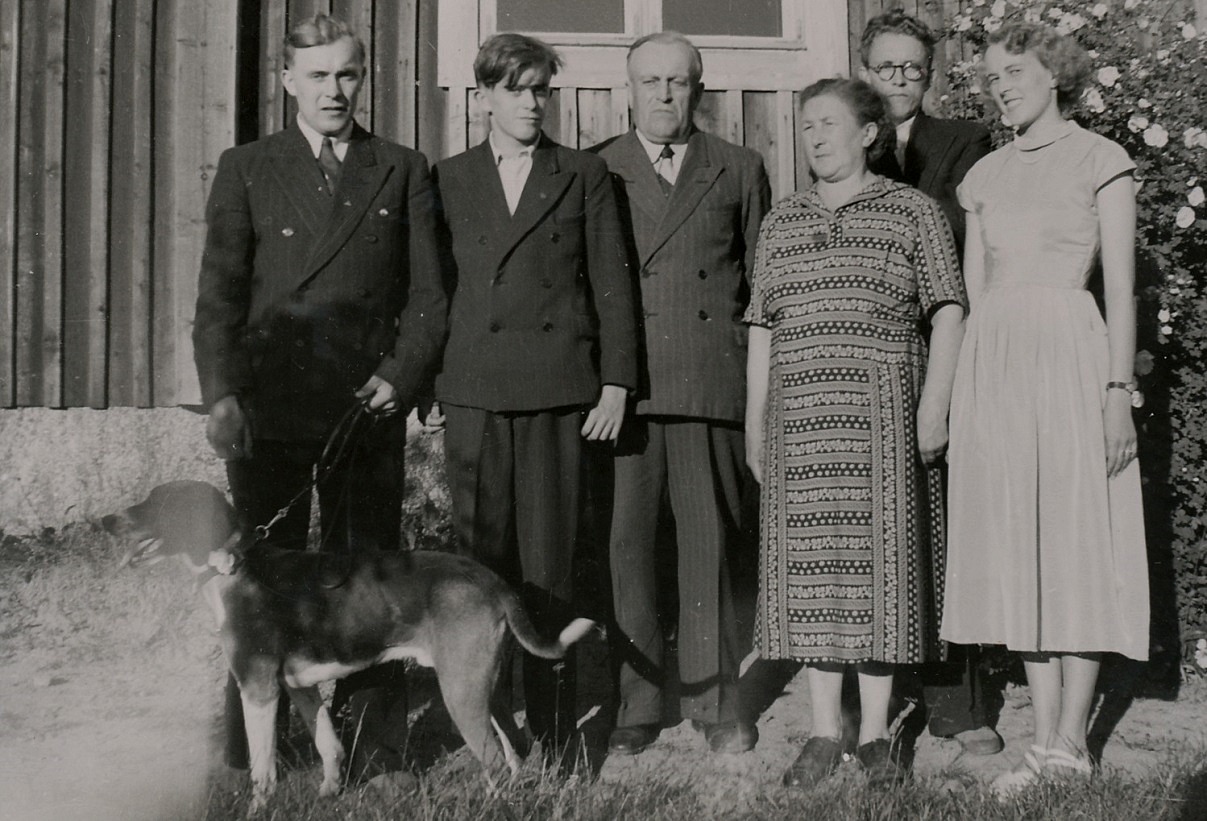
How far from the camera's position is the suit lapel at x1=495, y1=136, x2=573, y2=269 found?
3.70m

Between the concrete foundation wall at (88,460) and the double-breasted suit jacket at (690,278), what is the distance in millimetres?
1699

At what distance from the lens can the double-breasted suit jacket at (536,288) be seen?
366 cm

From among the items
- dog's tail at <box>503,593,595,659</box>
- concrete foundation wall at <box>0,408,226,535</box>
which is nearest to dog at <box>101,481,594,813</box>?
dog's tail at <box>503,593,595,659</box>

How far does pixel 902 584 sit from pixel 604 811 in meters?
1.15

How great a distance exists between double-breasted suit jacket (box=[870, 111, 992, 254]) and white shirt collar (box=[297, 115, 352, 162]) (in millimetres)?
1831

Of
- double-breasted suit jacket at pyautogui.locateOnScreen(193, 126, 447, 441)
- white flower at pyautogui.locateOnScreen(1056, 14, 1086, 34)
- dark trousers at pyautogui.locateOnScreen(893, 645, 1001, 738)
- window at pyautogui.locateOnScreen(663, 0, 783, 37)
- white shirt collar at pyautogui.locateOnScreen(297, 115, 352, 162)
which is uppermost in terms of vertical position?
window at pyautogui.locateOnScreen(663, 0, 783, 37)

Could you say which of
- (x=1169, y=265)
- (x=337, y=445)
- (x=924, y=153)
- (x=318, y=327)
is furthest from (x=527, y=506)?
(x=1169, y=265)

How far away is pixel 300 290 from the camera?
11.2 ft

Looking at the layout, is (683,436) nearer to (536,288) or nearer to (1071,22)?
(536,288)

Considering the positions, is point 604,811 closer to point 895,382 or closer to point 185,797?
point 185,797

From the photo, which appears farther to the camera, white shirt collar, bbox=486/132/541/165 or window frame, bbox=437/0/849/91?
window frame, bbox=437/0/849/91

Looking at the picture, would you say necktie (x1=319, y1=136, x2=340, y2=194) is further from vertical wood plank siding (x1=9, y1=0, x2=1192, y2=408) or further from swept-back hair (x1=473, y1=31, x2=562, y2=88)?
vertical wood plank siding (x1=9, y1=0, x2=1192, y2=408)

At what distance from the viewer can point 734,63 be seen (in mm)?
5820

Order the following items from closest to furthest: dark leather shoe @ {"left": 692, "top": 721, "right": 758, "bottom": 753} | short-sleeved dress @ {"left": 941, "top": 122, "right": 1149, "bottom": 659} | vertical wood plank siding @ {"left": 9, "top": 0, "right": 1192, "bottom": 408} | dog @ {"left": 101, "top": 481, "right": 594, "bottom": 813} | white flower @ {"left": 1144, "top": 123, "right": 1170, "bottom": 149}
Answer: dog @ {"left": 101, "top": 481, "right": 594, "bottom": 813}
short-sleeved dress @ {"left": 941, "top": 122, "right": 1149, "bottom": 659}
dark leather shoe @ {"left": 692, "top": 721, "right": 758, "bottom": 753}
white flower @ {"left": 1144, "top": 123, "right": 1170, "bottom": 149}
vertical wood plank siding @ {"left": 9, "top": 0, "right": 1192, "bottom": 408}
